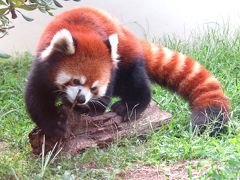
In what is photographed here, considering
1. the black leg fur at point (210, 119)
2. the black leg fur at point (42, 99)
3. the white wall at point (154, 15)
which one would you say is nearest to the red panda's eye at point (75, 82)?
the black leg fur at point (42, 99)

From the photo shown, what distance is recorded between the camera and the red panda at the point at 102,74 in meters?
3.09

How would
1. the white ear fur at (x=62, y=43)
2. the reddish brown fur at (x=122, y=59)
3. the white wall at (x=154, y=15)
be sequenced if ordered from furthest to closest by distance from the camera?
the white wall at (x=154, y=15) < the reddish brown fur at (x=122, y=59) < the white ear fur at (x=62, y=43)

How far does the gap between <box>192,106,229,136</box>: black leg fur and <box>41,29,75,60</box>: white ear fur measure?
0.97 meters

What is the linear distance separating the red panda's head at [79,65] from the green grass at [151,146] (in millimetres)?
361

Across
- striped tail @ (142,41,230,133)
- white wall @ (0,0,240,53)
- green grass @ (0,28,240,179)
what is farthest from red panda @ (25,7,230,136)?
white wall @ (0,0,240,53)

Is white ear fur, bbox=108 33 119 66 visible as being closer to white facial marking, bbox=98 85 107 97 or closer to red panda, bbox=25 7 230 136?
red panda, bbox=25 7 230 136

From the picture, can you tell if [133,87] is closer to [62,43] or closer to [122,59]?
[122,59]

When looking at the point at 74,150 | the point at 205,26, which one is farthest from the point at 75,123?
the point at 205,26

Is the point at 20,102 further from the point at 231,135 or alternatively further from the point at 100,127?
the point at 231,135

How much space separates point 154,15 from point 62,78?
→ 2929 mm

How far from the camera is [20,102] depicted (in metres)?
4.28

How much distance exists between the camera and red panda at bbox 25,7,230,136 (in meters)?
3.09

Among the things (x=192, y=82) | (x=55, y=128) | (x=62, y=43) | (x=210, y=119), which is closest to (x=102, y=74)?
(x=62, y=43)

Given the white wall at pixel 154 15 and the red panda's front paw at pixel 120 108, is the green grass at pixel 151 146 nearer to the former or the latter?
the red panda's front paw at pixel 120 108
